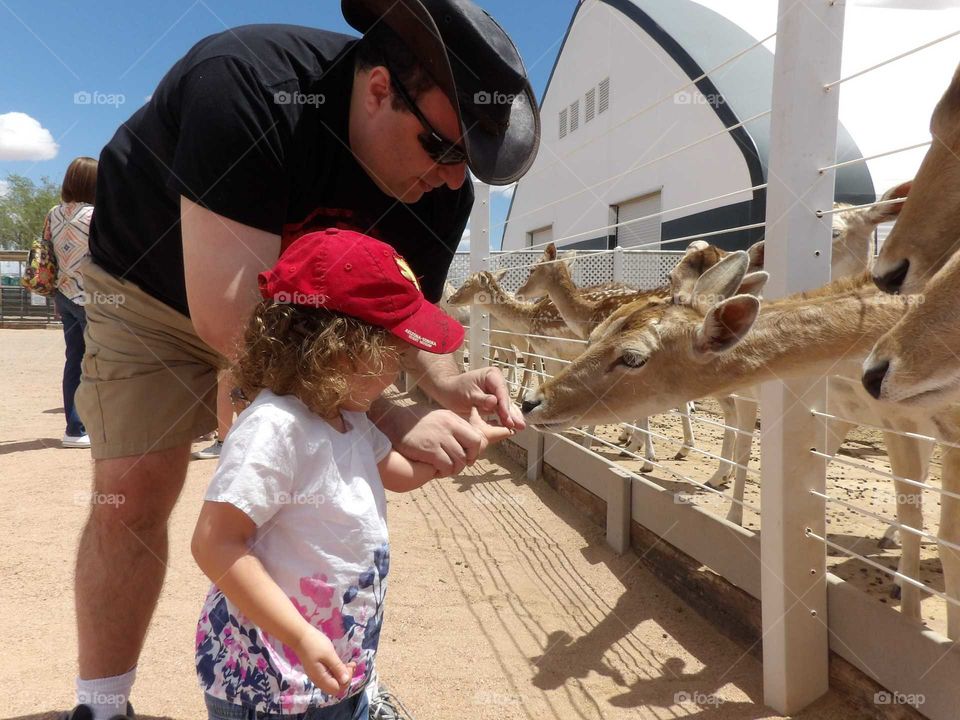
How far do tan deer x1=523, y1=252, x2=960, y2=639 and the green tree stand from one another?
154ft

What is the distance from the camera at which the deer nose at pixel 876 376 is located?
1.88m

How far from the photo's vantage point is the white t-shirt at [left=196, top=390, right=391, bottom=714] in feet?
4.77

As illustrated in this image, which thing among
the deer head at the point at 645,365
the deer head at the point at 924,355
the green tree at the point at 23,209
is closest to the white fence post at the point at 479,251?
the deer head at the point at 645,365

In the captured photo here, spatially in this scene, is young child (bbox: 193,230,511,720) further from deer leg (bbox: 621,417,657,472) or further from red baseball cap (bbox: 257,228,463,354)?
deer leg (bbox: 621,417,657,472)

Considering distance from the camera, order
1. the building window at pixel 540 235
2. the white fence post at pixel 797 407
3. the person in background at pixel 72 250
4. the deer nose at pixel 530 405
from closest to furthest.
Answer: the white fence post at pixel 797 407 → the deer nose at pixel 530 405 → the person in background at pixel 72 250 → the building window at pixel 540 235

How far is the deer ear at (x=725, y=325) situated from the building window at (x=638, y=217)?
12.7 m

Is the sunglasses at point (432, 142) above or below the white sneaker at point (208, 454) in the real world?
above

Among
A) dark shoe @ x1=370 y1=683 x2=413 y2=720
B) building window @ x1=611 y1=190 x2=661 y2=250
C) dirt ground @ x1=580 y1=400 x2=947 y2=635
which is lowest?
dirt ground @ x1=580 y1=400 x2=947 y2=635

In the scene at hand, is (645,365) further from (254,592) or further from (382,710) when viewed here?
(254,592)

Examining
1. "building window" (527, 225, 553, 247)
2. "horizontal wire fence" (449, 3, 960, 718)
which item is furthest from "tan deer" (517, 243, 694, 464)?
"building window" (527, 225, 553, 247)

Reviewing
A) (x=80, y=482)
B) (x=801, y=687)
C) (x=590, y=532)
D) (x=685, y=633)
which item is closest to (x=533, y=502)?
(x=590, y=532)

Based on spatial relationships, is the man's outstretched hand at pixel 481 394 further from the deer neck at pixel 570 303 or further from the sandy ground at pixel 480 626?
the deer neck at pixel 570 303

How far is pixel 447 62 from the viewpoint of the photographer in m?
1.75

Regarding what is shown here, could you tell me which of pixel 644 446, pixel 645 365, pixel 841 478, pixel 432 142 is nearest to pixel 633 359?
pixel 645 365
